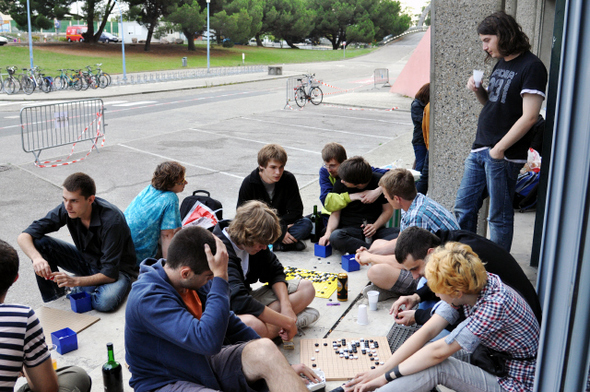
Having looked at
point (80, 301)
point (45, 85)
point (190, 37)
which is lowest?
point (80, 301)

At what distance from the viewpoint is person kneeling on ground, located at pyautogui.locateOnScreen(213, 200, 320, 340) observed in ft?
12.3

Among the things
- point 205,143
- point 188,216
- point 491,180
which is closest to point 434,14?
point 491,180

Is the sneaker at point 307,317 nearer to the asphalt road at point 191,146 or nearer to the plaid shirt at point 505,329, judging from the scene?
the plaid shirt at point 505,329

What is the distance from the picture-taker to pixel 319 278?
5.34 meters

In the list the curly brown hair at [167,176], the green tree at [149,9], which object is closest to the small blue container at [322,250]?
the curly brown hair at [167,176]

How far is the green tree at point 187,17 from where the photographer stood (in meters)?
49.9

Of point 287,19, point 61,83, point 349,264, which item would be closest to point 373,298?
point 349,264

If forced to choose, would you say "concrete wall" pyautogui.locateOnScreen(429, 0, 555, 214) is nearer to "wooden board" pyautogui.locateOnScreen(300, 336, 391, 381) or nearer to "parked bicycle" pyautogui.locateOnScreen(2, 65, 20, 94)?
"wooden board" pyautogui.locateOnScreen(300, 336, 391, 381)

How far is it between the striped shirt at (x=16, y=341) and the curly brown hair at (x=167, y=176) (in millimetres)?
2548

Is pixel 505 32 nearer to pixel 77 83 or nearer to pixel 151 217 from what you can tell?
pixel 151 217

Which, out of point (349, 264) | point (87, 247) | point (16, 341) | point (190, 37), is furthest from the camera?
point (190, 37)

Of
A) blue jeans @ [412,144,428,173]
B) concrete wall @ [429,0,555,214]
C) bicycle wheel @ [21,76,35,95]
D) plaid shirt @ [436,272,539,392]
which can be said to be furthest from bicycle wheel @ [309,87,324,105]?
plaid shirt @ [436,272,539,392]

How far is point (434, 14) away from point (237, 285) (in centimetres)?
400

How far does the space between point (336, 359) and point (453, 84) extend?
3.50 metres
